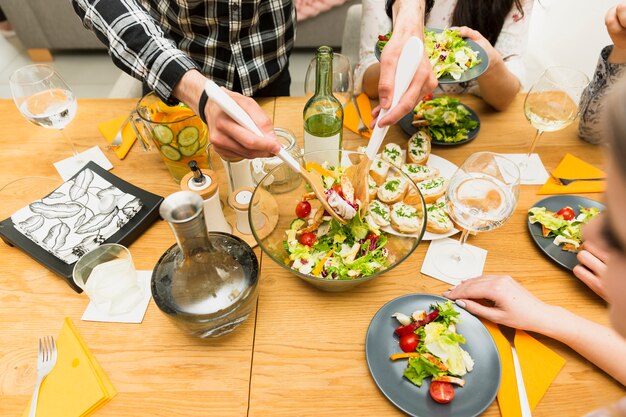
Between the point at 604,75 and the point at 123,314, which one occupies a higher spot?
the point at 604,75

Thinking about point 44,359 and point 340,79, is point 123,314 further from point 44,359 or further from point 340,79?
point 340,79

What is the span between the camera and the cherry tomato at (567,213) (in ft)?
3.34

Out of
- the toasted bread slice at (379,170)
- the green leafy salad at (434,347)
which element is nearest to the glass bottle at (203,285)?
the green leafy salad at (434,347)

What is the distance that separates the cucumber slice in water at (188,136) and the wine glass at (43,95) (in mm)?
372

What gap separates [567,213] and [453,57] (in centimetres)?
57

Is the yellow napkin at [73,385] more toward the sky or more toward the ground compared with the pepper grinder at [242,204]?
more toward the ground

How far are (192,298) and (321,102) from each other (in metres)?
0.62

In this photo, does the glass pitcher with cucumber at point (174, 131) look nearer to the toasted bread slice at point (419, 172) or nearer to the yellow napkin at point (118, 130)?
the yellow napkin at point (118, 130)

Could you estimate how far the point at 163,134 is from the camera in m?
1.04

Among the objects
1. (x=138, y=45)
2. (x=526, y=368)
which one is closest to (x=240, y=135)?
(x=138, y=45)

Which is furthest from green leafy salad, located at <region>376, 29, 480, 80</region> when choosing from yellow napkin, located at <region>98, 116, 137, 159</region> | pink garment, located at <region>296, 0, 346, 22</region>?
pink garment, located at <region>296, 0, 346, 22</region>

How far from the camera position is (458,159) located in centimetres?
124

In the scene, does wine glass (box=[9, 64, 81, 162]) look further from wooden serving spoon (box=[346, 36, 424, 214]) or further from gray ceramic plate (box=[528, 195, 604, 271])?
gray ceramic plate (box=[528, 195, 604, 271])

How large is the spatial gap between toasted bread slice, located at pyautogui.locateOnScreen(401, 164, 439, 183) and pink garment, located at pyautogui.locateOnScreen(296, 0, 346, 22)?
240 centimetres
